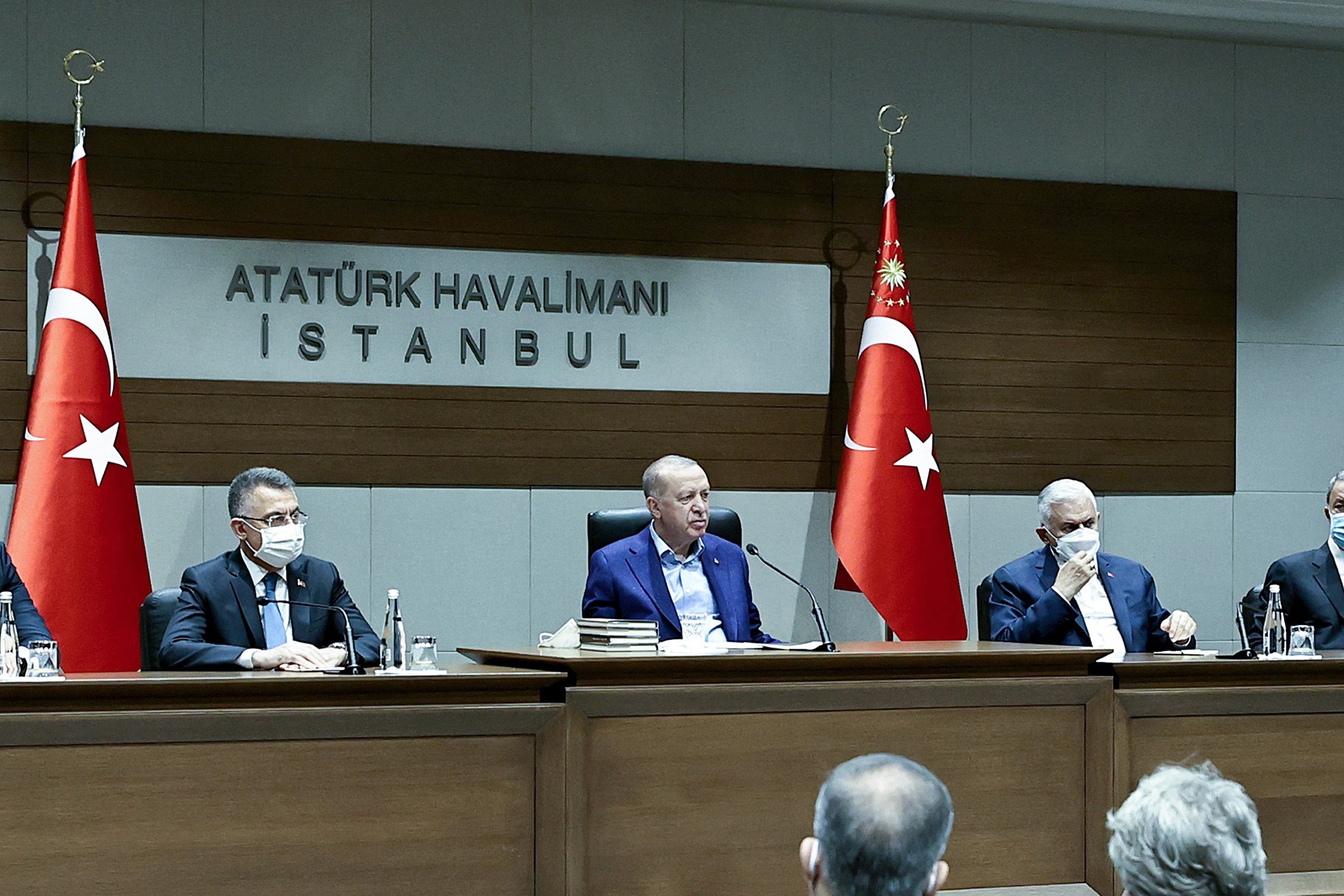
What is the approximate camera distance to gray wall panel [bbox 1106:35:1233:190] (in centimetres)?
618

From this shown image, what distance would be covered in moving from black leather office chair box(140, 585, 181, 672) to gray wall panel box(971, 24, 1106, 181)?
3.56 meters

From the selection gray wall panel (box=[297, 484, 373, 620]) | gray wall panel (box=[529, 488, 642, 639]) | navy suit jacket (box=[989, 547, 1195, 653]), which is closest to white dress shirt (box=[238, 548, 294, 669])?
gray wall panel (box=[297, 484, 373, 620])

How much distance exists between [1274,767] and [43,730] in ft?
9.00

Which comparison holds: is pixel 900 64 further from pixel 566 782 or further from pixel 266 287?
pixel 566 782

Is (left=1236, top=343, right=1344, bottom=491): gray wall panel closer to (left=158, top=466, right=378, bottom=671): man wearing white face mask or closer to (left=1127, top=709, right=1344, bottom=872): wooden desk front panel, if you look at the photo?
(left=1127, top=709, right=1344, bottom=872): wooden desk front panel

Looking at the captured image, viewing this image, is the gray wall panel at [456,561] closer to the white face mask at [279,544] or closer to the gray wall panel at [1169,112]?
the white face mask at [279,544]

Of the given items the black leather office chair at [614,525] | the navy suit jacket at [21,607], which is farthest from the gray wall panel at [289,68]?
the navy suit jacket at [21,607]

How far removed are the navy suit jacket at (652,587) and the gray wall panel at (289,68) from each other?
1941 millimetres

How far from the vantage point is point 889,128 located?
5.97 metres

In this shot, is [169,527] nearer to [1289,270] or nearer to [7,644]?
[7,644]

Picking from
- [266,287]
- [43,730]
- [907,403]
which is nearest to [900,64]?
[907,403]

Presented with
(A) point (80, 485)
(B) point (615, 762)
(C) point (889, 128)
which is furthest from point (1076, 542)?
(A) point (80, 485)

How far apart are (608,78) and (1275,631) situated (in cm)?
314

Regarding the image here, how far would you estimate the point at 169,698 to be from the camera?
3.05 m
